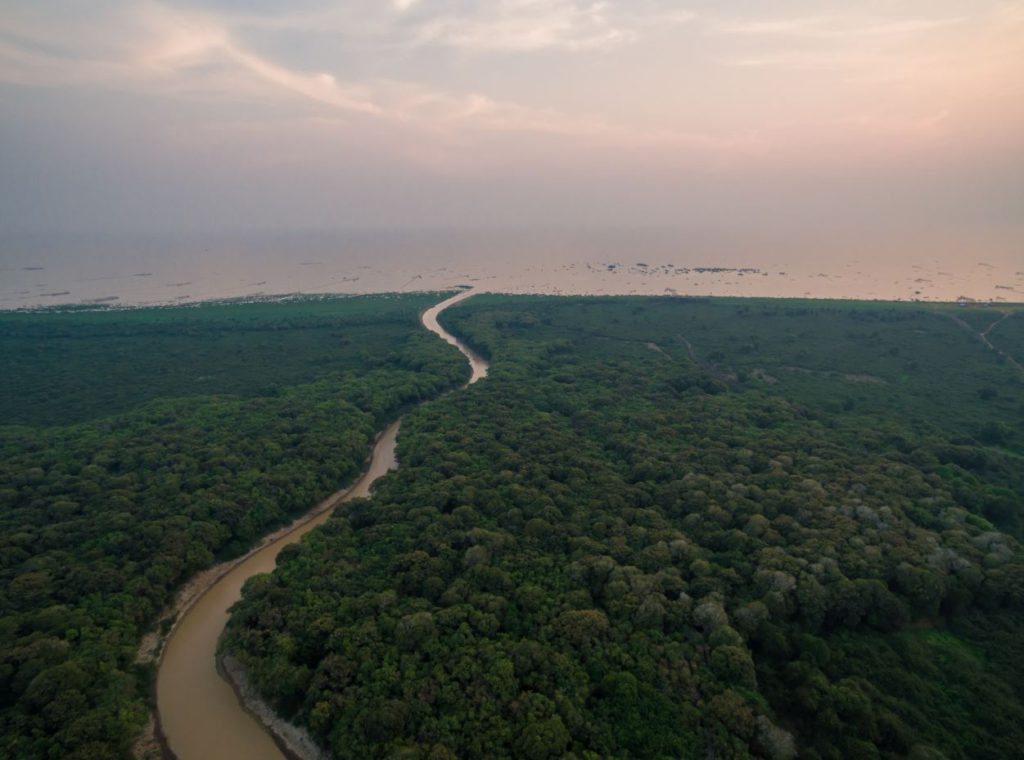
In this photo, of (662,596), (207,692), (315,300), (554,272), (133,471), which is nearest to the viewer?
(207,692)

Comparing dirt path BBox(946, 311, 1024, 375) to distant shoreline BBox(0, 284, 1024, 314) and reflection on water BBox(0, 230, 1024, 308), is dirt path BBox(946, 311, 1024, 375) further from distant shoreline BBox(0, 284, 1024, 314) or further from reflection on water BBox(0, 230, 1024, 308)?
reflection on water BBox(0, 230, 1024, 308)

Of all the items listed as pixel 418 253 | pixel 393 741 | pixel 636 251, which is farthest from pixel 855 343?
pixel 418 253

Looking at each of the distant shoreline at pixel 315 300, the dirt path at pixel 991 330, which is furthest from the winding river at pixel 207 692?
the distant shoreline at pixel 315 300

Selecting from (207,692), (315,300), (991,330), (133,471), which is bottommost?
(207,692)

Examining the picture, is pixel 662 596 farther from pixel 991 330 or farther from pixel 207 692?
pixel 991 330

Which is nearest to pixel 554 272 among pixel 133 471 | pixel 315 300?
pixel 315 300
